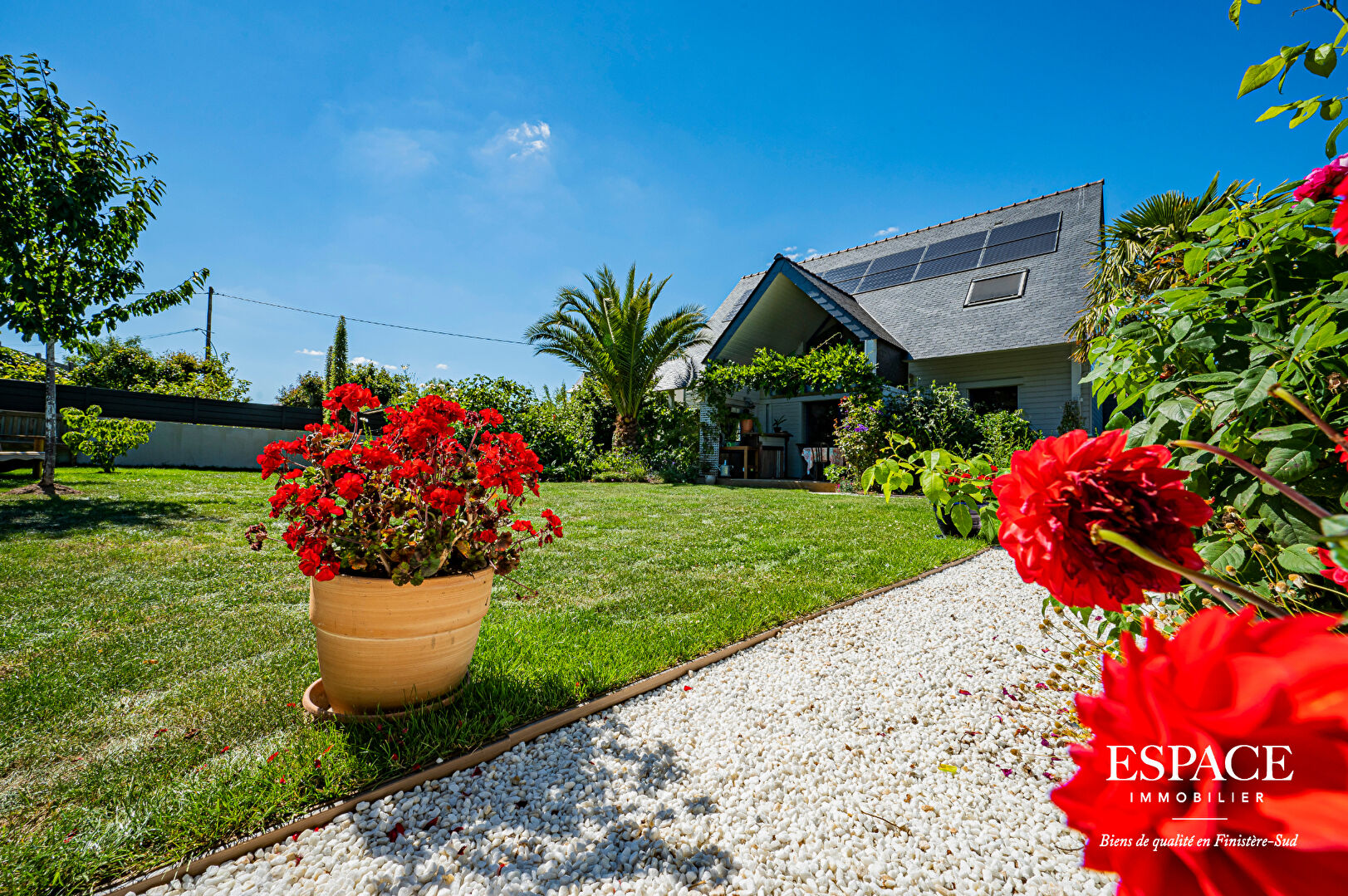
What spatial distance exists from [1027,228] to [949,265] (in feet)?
6.57

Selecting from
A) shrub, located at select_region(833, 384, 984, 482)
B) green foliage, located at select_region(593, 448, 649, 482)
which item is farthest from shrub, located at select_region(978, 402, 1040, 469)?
green foliage, located at select_region(593, 448, 649, 482)

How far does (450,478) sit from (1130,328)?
2.42 metres

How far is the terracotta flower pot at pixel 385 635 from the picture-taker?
78.2 inches

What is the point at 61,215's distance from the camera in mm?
5980

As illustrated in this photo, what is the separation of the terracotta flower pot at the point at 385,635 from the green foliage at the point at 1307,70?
2580 mm

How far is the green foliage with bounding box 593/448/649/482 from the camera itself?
13391mm

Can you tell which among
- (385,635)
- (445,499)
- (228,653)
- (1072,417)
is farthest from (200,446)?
(1072,417)

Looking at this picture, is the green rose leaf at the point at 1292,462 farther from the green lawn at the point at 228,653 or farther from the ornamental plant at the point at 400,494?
Answer: the green lawn at the point at 228,653

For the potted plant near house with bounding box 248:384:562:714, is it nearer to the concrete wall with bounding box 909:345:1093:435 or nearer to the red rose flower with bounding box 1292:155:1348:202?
the red rose flower with bounding box 1292:155:1348:202

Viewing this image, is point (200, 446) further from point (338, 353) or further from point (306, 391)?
point (338, 353)

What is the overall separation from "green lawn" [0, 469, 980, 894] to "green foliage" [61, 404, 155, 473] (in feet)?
14.3

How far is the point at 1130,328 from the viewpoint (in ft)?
4.86

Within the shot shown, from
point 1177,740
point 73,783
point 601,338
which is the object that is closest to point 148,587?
point 73,783

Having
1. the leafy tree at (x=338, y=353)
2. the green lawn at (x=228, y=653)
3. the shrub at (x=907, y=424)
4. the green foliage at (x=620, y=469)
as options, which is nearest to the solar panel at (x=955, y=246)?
the shrub at (x=907, y=424)
